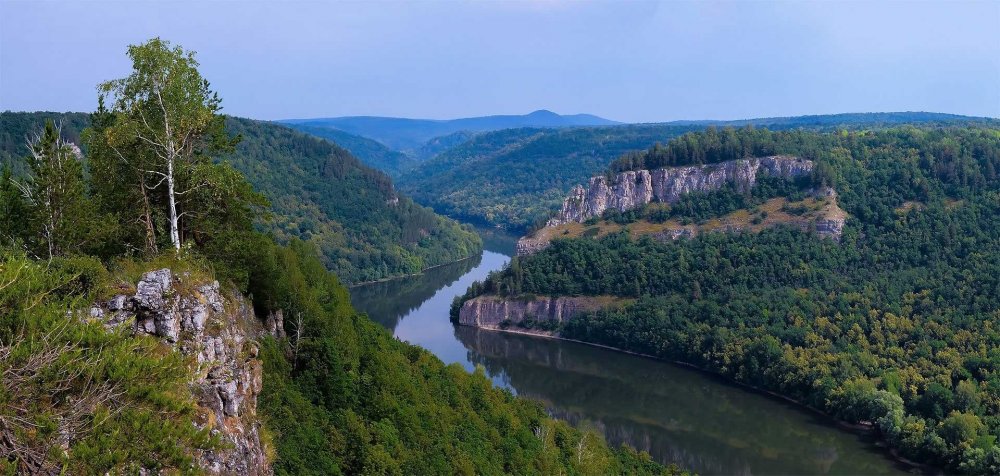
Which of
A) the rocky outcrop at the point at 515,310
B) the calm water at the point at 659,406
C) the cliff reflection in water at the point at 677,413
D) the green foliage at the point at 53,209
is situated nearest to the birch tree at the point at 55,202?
the green foliage at the point at 53,209

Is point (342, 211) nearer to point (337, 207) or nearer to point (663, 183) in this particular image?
point (337, 207)

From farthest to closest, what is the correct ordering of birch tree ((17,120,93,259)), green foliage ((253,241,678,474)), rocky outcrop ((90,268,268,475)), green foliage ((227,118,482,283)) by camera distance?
green foliage ((227,118,482,283)) < green foliage ((253,241,678,474)) < birch tree ((17,120,93,259)) < rocky outcrop ((90,268,268,475))

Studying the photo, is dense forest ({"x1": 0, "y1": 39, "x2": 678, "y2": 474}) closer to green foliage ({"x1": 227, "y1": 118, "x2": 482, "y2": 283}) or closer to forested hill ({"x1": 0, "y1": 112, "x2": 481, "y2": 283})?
forested hill ({"x1": 0, "y1": 112, "x2": 481, "y2": 283})

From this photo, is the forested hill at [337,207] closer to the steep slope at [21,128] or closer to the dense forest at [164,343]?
the steep slope at [21,128]

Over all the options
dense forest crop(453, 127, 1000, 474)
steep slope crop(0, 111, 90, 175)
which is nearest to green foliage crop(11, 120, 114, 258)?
dense forest crop(453, 127, 1000, 474)

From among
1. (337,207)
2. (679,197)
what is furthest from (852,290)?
(337,207)
